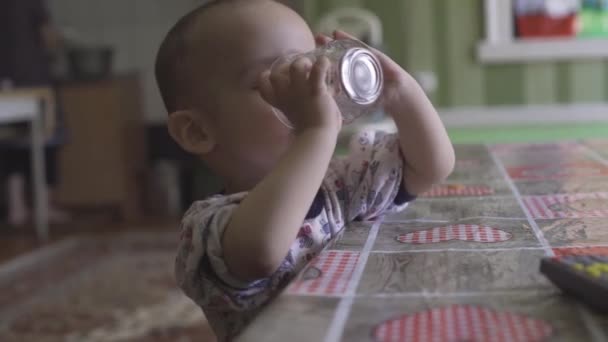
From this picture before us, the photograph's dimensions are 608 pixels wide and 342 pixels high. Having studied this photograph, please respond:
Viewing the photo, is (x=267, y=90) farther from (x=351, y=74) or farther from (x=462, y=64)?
(x=462, y=64)

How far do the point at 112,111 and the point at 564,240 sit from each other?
3.91 m

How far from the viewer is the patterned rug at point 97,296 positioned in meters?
2.24

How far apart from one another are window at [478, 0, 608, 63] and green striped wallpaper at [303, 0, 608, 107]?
38mm

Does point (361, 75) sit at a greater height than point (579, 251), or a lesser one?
greater

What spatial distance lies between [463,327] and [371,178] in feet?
1.42

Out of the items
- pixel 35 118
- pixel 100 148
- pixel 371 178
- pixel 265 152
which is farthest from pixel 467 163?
pixel 100 148

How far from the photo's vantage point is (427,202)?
84 cm

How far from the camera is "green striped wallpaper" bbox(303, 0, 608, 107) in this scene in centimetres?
261

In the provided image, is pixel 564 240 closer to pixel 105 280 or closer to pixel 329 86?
pixel 329 86

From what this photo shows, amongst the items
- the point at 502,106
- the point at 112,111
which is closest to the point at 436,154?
the point at 502,106

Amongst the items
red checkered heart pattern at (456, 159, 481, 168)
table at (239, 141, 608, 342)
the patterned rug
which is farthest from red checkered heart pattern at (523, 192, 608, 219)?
the patterned rug

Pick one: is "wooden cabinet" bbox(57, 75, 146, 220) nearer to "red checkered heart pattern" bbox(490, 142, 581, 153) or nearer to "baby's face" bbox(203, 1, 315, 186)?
"red checkered heart pattern" bbox(490, 142, 581, 153)

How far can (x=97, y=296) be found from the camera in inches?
105

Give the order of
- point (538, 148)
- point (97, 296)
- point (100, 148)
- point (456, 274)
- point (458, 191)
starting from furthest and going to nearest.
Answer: point (100, 148) → point (97, 296) → point (538, 148) → point (458, 191) → point (456, 274)
